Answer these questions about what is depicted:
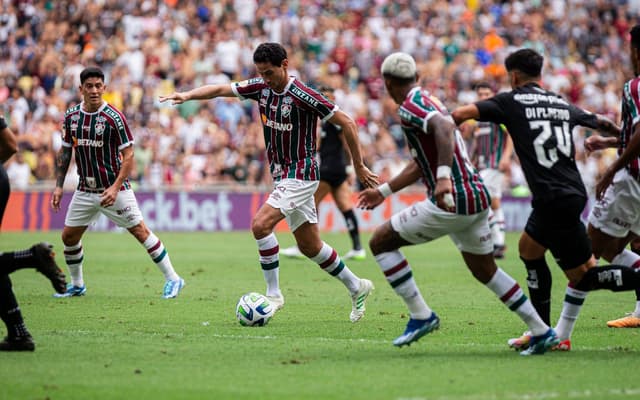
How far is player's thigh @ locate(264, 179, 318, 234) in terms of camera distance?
414 inches

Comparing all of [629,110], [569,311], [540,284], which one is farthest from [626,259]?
[629,110]

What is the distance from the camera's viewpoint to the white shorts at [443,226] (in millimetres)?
8070

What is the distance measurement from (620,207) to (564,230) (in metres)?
1.32

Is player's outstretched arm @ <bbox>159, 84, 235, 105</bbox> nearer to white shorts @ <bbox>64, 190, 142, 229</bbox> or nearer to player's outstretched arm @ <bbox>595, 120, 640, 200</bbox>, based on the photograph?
white shorts @ <bbox>64, 190, 142, 229</bbox>

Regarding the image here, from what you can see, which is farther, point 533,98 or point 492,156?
point 492,156

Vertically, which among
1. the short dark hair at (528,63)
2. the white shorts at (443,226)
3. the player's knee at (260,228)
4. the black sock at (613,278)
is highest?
the short dark hair at (528,63)

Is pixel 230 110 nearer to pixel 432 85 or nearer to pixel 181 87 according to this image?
pixel 181 87

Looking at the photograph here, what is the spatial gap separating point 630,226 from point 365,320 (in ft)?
9.55

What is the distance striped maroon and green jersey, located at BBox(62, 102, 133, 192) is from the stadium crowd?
13.6 metres

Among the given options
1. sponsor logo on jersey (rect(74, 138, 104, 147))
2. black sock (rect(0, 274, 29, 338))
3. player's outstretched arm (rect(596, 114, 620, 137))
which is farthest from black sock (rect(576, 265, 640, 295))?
sponsor logo on jersey (rect(74, 138, 104, 147))

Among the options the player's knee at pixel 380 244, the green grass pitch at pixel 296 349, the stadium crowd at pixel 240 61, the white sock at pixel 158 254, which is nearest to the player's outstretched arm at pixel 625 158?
the green grass pitch at pixel 296 349

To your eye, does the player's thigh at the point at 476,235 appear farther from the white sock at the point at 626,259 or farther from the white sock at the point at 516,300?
the white sock at the point at 626,259

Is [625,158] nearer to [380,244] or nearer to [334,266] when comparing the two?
[380,244]

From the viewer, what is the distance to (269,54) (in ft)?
34.0
